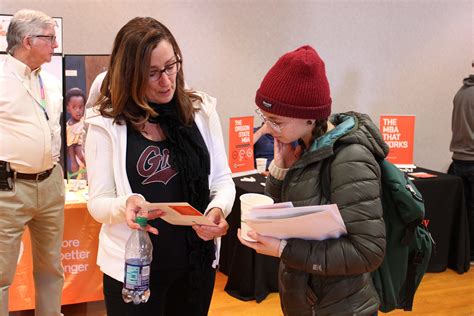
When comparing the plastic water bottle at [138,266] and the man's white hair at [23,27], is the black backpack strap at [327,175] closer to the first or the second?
the plastic water bottle at [138,266]

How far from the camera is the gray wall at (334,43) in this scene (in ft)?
14.3

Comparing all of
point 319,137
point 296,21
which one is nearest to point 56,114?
point 319,137

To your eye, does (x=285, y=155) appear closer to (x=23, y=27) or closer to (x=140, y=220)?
(x=140, y=220)

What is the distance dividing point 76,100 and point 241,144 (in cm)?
126

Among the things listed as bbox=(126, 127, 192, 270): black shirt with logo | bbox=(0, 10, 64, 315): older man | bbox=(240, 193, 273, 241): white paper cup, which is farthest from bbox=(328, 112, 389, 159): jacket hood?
bbox=(0, 10, 64, 315): older man

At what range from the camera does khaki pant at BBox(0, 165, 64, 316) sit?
286cm

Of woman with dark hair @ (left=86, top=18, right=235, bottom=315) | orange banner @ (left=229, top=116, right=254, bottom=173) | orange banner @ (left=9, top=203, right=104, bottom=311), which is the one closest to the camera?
woman with dark hair @ (left=86, top=18, right=235, bottom=315)

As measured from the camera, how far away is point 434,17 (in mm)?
5543

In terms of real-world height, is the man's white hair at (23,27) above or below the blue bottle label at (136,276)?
above

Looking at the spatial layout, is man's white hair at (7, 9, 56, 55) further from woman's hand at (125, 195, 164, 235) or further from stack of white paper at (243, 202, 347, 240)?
stack of white paper at (243, 202, 347, 240)

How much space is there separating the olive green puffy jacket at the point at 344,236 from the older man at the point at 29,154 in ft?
5.91

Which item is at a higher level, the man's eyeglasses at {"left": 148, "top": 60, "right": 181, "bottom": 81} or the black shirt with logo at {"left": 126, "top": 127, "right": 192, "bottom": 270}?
the man's eyeglasses at {"left": 148, "top": 60, "right": 181, "bottom": 81}

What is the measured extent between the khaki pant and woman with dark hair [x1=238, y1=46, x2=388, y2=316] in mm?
1774

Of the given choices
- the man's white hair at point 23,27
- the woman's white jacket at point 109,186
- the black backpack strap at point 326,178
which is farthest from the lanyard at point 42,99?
the black backpack strap at point 326,178
